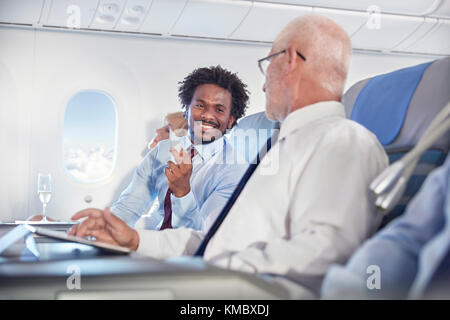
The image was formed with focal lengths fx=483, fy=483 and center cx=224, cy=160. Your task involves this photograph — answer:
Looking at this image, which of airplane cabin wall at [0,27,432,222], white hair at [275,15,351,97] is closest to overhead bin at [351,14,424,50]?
airplane cabin wall at [0,27,432,222]

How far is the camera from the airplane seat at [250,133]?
98.4 inches

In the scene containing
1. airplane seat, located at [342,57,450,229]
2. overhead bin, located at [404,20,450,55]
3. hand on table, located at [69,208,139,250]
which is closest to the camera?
airplane seat, located at [342,57,450,229]

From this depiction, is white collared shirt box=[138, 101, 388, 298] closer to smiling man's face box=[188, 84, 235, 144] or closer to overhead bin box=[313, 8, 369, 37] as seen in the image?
smiling man's face box=[188, 84, 235, 144]

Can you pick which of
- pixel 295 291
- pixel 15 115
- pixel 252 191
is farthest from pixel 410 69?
pixel 15 115

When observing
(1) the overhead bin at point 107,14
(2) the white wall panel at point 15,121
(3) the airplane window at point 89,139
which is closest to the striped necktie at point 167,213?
(1) the overhead bin at point 107,14


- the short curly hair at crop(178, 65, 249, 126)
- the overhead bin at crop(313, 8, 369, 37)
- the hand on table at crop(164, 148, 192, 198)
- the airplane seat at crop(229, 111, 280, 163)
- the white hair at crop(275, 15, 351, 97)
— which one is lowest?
the hand on table at crop(164, 148, 192, 198)

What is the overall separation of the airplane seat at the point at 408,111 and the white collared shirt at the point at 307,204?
0.10 m

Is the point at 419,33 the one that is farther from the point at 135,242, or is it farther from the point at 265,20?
the point at 135,242

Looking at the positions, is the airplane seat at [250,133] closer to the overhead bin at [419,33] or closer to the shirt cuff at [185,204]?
the shirt cuff at [185,204]

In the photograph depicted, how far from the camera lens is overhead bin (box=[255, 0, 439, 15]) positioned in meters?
4.40

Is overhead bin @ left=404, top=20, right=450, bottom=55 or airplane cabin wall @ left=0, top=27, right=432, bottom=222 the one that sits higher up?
overhead bin @ left=404, top=20, right=450, bottom=55

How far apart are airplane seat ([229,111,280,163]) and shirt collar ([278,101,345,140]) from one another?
1202mm
